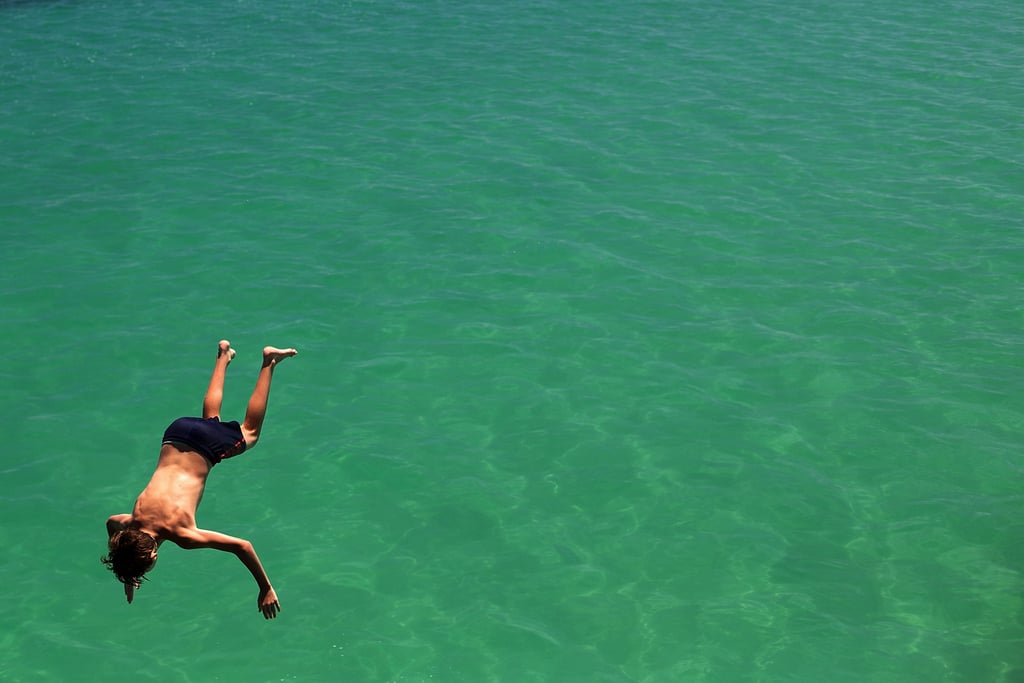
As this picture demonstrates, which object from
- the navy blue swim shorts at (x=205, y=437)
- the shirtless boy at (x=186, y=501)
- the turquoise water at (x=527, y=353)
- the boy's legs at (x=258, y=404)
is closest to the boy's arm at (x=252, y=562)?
the shirtless boy at (x=186, y=501)

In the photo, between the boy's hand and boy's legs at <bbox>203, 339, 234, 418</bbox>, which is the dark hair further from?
boy's legs at <bbox>203, 339, 234, 418</bbox>

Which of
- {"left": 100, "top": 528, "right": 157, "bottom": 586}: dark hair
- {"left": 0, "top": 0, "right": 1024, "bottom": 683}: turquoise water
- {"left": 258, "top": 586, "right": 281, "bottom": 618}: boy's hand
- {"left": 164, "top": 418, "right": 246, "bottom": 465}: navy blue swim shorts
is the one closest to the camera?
{"left": 100, "top": 528, "right": 157, "bottom": 586}: dark hair

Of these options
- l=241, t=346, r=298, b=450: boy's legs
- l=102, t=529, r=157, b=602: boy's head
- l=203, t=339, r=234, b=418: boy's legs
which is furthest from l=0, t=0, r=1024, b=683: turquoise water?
l=102, t=529, r=157, b=602: boy's head

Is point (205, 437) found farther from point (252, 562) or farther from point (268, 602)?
point (268, 602)

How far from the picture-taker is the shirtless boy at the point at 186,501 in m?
8.75

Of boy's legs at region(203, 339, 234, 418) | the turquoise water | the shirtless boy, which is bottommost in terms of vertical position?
Result: the turquoise water

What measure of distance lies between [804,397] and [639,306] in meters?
3.04

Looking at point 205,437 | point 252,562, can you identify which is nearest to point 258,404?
point 205,437

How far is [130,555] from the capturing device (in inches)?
343

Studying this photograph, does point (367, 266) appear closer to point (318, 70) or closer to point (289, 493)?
point (289, 493)

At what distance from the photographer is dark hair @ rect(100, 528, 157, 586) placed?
870cm

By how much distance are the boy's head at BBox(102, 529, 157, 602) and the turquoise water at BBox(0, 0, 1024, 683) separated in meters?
2.40

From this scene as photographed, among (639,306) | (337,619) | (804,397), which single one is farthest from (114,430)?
(804,397)

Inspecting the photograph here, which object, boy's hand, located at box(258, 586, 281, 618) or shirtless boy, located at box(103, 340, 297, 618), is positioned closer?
shirtless boy, located at box(103, 340, 297, 618)
